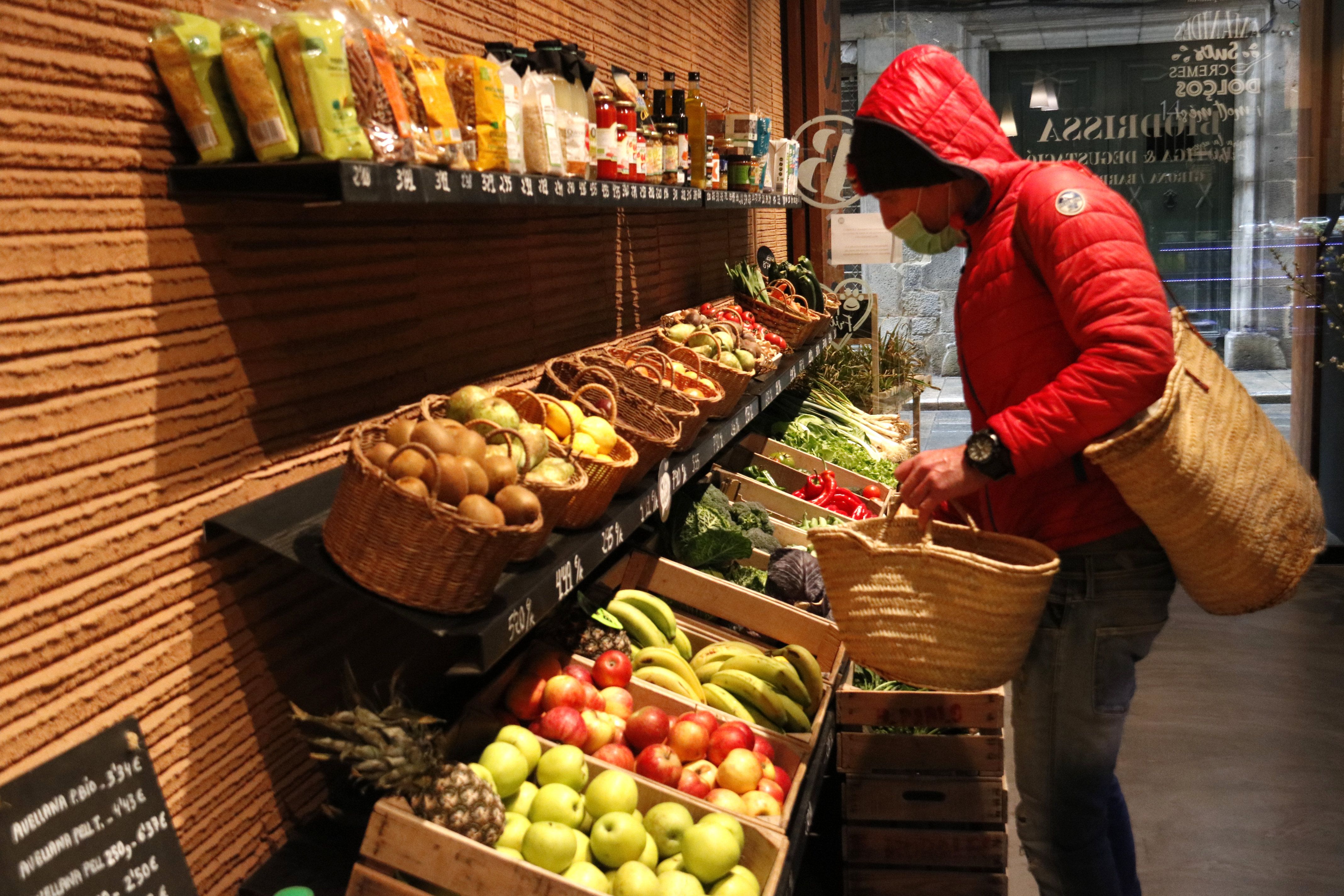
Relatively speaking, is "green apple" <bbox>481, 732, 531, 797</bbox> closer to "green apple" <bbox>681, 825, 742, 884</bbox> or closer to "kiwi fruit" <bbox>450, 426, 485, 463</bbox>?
"green apple" <bbox>681, 825, 742, 884</bbox>

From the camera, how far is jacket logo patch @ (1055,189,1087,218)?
7.09 feet

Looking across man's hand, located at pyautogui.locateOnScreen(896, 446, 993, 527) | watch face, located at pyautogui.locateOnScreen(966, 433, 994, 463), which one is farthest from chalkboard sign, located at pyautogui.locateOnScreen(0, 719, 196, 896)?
watch face, located at pyautogui.locateOnScreen(966, 433, 994, 463)

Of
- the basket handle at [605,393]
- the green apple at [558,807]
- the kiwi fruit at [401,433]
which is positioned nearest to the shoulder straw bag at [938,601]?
the basket handle at [605,393]

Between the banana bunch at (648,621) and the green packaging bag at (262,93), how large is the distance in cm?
172

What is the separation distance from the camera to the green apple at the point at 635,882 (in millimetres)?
2131

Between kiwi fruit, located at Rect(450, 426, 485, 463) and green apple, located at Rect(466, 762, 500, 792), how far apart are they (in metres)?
0.62

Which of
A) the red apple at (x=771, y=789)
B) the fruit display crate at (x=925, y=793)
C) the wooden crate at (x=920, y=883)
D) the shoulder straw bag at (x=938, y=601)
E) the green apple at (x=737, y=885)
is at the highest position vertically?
the shoulder straw bag at (x=938, y=601)

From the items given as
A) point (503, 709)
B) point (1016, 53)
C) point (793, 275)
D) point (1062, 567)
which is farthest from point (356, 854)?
point (1016, 53)

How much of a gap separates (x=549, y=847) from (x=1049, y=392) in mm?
1291

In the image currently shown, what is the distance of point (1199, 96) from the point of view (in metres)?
7.05

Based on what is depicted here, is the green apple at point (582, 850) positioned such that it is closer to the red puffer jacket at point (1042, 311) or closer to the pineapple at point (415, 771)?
the pineapple at point (415, 771)

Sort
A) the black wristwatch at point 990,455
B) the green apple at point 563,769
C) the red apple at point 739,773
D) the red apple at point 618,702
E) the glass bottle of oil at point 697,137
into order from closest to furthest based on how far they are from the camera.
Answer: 1. the black wristwatch at point 990,455
2. the green apple at point 563,769
3. the red apple at point 739,773
4. the red apple at point 618,702
5. the glass bottle of oil at point 697,137

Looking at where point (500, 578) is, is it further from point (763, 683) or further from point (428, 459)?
point (763, 683)

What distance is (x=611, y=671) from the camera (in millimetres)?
2779
